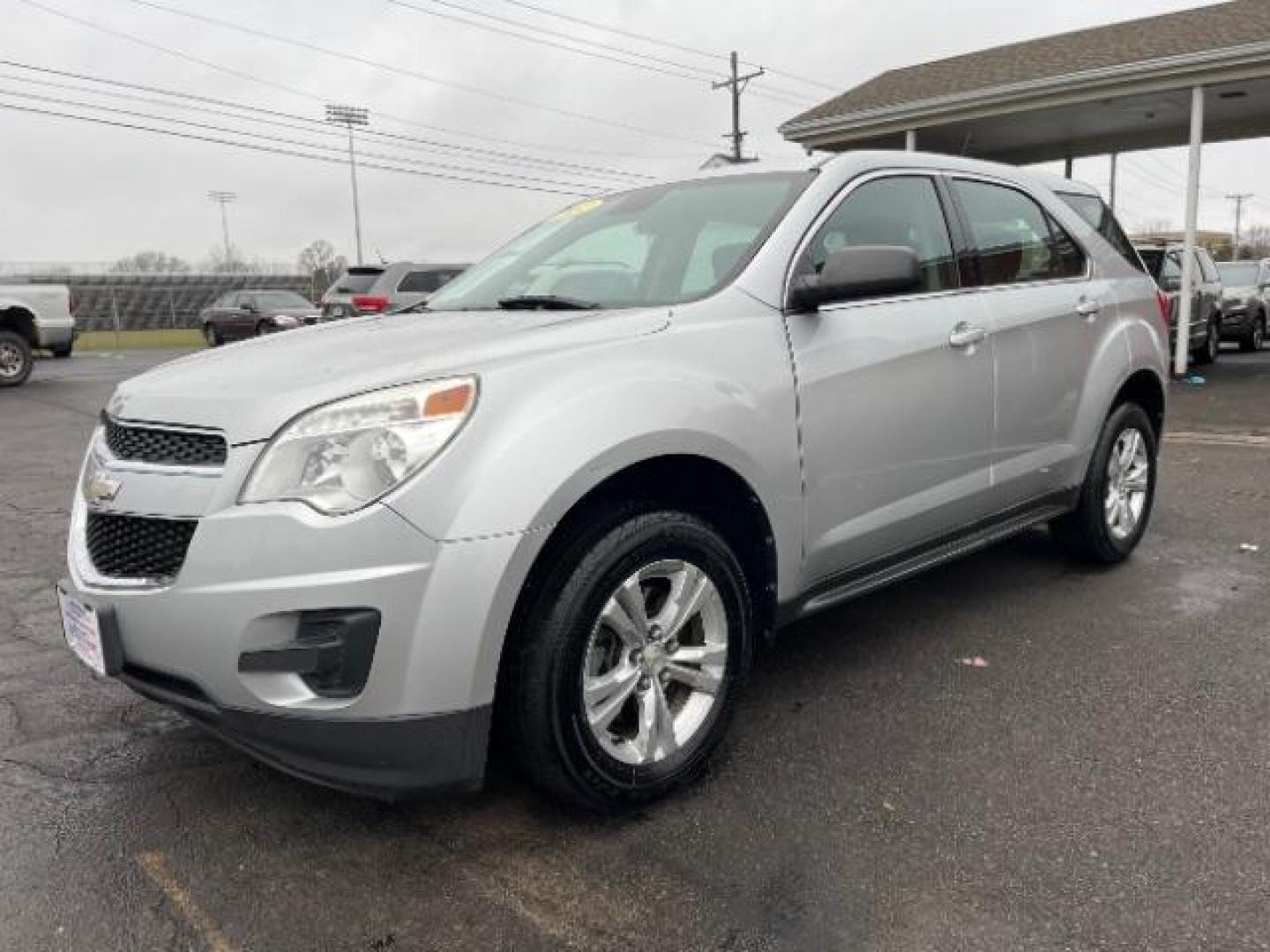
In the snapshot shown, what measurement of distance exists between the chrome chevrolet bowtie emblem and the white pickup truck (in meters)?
14.3

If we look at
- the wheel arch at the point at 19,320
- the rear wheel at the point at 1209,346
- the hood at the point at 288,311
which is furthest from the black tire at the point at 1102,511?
the hood at the point at 288,311

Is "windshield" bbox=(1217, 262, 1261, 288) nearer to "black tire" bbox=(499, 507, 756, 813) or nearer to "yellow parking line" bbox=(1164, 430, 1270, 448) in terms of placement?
"yellow parking line" bbox=(1164, 430, 1270, 448)

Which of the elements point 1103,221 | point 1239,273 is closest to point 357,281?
point 1103,221

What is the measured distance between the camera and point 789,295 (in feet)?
9.78

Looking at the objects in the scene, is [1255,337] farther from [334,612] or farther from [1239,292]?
[334,612]

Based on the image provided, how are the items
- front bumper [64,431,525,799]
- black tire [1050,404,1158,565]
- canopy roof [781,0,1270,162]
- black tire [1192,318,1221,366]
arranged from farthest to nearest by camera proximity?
black tire [1192,318,1221,366]
canopy roof [781,0,1270,162]
black tire [1050,404,1158,565]
front bumper [64,431,525,799]

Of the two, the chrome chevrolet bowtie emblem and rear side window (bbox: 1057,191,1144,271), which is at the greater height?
rear side window (bbox: 1057,191,1144,271)

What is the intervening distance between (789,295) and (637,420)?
763 millimetres

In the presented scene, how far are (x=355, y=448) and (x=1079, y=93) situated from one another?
13.1 meters

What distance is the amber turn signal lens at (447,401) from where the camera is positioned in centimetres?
227

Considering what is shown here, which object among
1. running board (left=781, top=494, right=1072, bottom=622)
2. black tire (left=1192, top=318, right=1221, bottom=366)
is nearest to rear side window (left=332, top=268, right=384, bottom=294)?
black tire (left=1192, top=318, right=1221, bottom=366)

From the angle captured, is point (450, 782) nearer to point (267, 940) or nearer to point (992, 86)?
point (267, 940)

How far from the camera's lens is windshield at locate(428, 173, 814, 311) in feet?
10.2

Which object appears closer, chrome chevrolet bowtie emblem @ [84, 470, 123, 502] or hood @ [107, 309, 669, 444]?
hood @ [107, 309, 669, 444]
